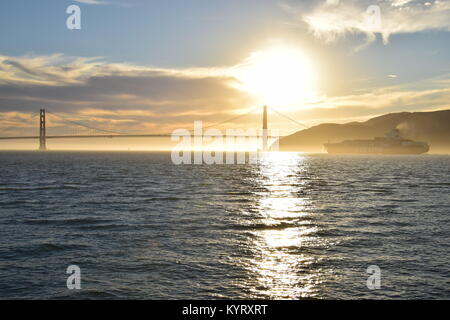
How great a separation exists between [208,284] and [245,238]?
7609 mm

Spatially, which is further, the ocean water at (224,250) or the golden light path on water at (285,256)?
the ocean water at (224,250)

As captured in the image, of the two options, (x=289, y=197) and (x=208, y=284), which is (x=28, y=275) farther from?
(x=289, y=197)

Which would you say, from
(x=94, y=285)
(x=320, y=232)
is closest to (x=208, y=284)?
(x=94, y=285)

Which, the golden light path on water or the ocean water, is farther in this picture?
the ocean water

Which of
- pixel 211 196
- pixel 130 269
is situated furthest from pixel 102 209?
pixel 130 269

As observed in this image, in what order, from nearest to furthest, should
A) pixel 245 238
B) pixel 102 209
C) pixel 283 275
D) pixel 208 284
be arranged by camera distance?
pixel 208 284 < pixel 283 275 < pixel 245 238 < pixel 102 209

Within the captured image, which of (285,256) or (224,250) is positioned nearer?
(285,256)

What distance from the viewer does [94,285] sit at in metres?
14.0

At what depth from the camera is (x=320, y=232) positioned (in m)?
22.8

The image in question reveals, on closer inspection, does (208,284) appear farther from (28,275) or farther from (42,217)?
(42,217)
